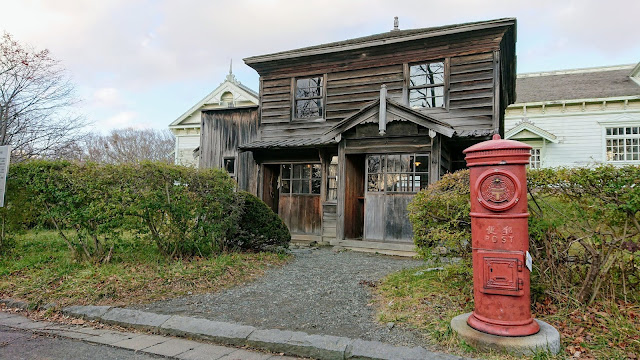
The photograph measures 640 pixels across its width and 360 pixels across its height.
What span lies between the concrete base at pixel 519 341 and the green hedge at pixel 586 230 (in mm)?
875

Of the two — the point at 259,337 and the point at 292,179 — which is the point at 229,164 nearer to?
the point at 292,179

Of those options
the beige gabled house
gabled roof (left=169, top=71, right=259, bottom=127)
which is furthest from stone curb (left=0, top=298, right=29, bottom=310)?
gabled roof (left=169, top=71, right=259, bottom=127)

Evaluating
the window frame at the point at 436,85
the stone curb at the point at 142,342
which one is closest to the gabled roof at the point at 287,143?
the window frame at the point at 436,85

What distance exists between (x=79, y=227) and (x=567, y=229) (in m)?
7.06

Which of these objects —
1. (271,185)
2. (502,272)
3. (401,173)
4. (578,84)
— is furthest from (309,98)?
(578,84)

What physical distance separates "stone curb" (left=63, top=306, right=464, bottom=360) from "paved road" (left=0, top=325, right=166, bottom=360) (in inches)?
19.4

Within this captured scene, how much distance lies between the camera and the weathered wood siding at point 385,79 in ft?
32.1

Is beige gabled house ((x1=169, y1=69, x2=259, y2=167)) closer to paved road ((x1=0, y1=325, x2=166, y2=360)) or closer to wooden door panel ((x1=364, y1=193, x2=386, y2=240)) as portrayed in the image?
wooden door panel ((x1=364, y1=193, x2=386, y2=240))

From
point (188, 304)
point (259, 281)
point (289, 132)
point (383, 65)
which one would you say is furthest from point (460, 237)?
point (289, 132)

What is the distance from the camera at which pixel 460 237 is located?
4758 millimetres

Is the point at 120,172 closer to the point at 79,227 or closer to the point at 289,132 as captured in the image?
the point at 79,227

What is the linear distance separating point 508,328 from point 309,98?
989 centimetres

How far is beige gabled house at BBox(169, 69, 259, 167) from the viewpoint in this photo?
25.2 metres

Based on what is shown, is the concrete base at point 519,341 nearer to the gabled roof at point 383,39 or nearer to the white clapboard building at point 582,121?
the gabled roof at point 383,39
